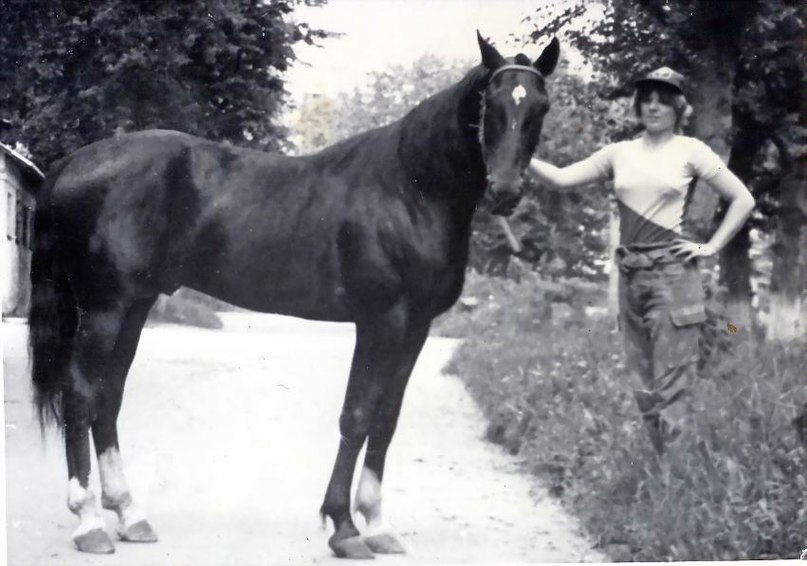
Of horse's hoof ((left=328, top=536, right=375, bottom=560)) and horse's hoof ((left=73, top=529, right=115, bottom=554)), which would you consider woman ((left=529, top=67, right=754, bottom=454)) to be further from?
horse's hoof ((left=73, top=529, right=115, bottom=554))

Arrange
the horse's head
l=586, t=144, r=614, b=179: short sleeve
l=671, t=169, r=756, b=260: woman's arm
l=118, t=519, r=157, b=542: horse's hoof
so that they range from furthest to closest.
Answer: l=586, t=144, r=614, b=179: short sleeve < l=671, t=169, r=756, b=260: woman's arm < l=118, t=519, r=157, b=542: horse's hoof < the horse's head

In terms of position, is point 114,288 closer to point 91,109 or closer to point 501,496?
point 91,109

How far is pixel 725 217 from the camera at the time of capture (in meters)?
3.91

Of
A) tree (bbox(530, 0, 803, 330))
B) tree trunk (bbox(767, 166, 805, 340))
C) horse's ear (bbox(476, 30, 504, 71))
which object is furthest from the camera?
tree trunk (bbox(767, 166, 805, 340))

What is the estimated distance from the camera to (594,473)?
4.03 meters

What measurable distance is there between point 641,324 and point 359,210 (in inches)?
53.1

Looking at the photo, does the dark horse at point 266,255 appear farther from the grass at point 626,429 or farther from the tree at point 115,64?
the grass at point 626,429

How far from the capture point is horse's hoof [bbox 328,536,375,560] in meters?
3.68

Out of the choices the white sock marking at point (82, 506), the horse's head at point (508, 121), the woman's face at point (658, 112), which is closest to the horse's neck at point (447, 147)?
the horse's head at point (508, 121)

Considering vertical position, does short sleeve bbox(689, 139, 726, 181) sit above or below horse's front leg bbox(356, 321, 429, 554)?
above

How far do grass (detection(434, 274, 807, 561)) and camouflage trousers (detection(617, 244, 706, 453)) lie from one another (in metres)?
0.11

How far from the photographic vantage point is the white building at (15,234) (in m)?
3.71

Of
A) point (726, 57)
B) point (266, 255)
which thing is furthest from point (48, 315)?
point (726, 57)

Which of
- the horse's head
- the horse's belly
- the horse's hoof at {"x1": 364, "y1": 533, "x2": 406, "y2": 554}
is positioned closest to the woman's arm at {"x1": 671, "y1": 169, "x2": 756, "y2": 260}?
the horse's head
